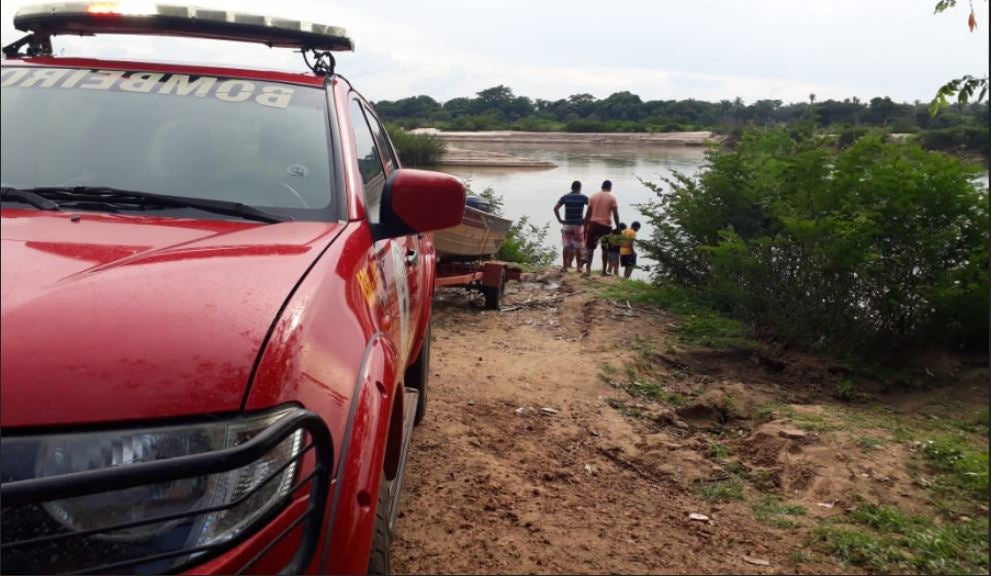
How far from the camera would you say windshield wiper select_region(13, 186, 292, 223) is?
2.09 meters

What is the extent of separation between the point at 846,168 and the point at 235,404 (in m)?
6.16

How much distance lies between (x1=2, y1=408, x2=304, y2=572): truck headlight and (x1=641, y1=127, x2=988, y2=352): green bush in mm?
5679

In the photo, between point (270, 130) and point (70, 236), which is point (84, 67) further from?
point (70, 236)

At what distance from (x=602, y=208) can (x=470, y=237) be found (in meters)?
5.13

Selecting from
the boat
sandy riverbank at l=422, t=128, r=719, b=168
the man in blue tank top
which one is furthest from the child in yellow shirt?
sandy riverbank at l=422, t=128, r=719, b=168

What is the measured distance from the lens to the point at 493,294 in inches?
333

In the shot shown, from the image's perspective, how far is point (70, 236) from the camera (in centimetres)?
169

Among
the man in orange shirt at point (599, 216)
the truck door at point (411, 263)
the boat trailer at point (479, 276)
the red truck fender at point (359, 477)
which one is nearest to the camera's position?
the red truck fender at point (359, 477)

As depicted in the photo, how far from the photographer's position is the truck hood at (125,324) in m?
1.23

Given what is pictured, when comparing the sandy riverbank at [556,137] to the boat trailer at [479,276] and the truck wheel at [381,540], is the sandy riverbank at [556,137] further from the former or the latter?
the truck wheel at [381,540]

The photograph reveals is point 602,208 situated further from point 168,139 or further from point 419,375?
point 168,139

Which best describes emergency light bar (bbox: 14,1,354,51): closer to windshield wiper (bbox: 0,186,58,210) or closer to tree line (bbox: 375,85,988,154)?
windshield wiper (bbox: 0,186,58,210)

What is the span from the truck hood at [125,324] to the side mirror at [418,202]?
668mm

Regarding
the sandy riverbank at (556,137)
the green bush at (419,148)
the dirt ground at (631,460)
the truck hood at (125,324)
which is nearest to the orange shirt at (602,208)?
the dirt ground at (631,460)
